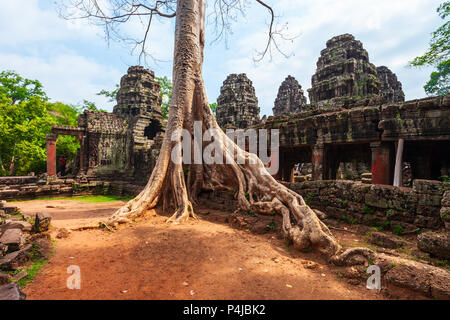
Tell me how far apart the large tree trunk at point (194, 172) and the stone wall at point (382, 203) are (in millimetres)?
763

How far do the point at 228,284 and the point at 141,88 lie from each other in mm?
18774

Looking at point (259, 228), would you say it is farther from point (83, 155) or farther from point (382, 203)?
point (83, 155)

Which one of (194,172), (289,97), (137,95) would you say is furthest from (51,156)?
(289,97)

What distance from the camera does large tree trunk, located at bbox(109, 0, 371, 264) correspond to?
4270 millimetres

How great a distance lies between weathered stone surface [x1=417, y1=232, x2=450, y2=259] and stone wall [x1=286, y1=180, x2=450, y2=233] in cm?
59

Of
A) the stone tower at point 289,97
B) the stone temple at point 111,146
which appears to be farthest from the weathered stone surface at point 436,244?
the stone tower at point 289,97

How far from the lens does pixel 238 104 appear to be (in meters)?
18.5

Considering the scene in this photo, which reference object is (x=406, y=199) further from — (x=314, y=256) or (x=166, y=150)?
(x=166, y=150)

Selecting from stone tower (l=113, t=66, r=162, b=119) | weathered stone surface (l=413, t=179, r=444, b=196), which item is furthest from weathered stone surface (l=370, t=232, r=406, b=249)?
stone tower (l=113, t=66, r=162, b=119)

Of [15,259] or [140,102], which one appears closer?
[15,259]

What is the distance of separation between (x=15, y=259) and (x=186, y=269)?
1951 millimetres

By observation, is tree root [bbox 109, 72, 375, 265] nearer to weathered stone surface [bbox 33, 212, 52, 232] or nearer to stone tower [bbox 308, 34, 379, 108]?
weathered stone surface [bbox 33, 212, 52, 232]

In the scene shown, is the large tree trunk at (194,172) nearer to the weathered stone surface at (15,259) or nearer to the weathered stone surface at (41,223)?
the weathered stone surface at (41,223)

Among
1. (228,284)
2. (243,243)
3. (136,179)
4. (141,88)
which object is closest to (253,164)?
(243,243)
